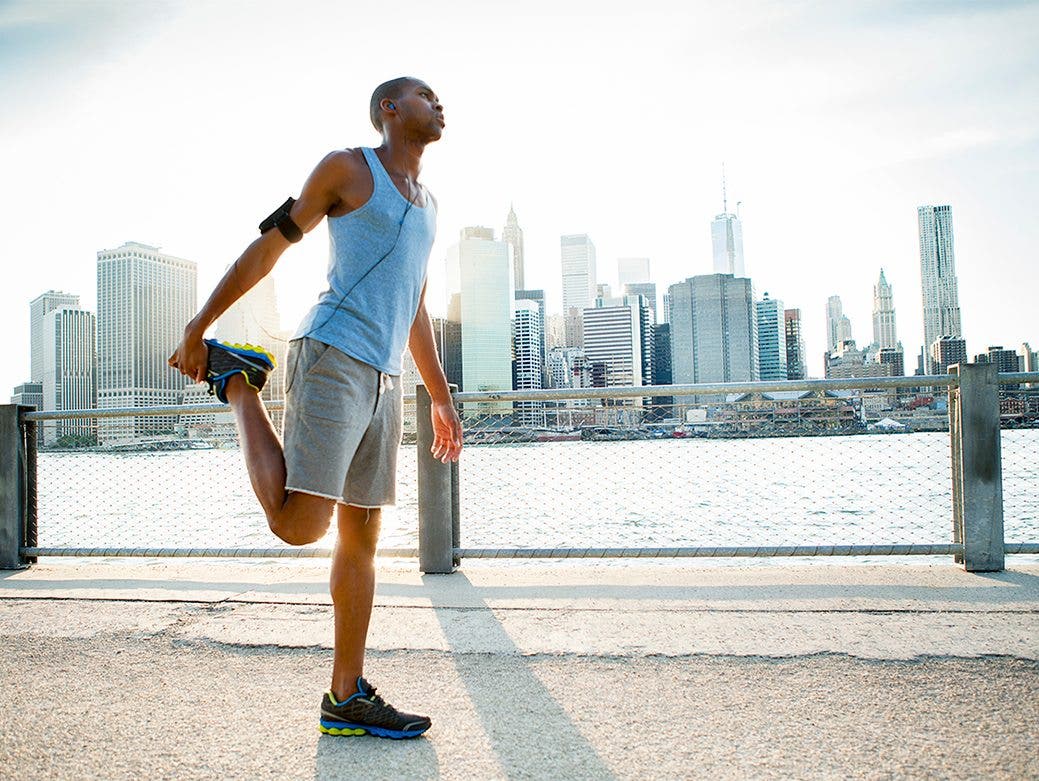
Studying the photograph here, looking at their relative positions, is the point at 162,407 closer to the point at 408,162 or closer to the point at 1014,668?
the point at 408,162

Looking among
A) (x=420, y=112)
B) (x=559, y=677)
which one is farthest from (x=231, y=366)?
(x=559, y=677)

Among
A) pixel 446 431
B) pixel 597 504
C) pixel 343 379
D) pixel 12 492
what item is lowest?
pixel 597 504

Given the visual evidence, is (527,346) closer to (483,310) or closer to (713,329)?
(483,310)

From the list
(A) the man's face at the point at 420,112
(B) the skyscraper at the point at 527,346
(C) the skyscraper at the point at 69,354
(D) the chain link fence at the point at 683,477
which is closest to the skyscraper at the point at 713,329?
(B) the skyscraper at the point at 527,346

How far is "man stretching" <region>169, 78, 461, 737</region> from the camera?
2.14 m

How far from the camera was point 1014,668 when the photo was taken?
8.41ft

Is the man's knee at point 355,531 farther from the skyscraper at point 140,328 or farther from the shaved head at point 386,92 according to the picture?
the shaved head at point 386,92

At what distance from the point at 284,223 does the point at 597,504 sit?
513 inches

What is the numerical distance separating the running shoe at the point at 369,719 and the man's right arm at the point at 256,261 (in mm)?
1025

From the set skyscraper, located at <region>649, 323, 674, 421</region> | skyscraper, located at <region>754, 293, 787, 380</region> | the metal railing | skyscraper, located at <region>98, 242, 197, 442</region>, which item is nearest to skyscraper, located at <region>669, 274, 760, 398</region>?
skyscraper, located at <region>649, 323, 674, 421</region>

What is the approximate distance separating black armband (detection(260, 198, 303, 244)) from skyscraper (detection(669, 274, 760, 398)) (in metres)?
107

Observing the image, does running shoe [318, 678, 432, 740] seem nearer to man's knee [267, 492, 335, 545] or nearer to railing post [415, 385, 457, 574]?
man's knee [267, 492, 335, 545]

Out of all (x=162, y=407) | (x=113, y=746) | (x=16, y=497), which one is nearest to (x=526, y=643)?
(x=113, y=746)

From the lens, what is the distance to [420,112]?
8.09 feet
